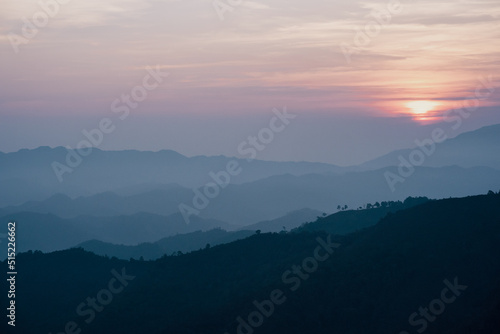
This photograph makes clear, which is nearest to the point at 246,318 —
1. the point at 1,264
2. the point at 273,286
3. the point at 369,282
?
the point at 273,286

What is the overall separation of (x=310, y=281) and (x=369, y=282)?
7.41 metres

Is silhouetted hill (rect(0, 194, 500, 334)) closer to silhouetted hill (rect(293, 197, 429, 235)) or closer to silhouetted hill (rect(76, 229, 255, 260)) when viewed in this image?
silhouetted hill (rect(293, 197, 429, 235))

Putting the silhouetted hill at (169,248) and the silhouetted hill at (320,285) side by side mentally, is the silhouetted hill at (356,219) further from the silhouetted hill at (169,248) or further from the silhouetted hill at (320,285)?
the silhouetted hill at (169,248)

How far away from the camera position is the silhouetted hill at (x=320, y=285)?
65812 millimetres

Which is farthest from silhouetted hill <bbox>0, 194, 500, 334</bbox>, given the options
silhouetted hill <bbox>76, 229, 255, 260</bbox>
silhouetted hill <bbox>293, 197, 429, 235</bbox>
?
silhouetted hill <bbox>76, 229, 255, 260</bbox>

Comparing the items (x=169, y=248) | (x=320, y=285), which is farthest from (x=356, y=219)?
(x=169, y=248)

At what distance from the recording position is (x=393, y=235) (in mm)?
80500

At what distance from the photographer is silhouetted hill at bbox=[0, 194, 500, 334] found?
65.8 metres

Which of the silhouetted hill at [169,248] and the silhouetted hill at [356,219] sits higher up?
the silhouetted hill at [356,219]

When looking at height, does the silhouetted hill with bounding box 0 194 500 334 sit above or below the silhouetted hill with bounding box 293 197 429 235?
below

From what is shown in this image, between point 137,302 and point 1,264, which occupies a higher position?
point 1,264

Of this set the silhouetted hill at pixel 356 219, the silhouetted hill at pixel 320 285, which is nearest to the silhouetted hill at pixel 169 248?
the silhouetted hill at pixel 356 219

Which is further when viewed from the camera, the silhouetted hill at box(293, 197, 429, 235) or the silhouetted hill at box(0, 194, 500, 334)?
the silhouetted hill at box(293, 197, 429, 235)

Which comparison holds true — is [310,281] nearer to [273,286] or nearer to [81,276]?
[273,286]
